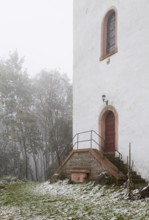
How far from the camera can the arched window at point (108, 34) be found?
46.8ft

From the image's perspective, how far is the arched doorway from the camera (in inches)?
526

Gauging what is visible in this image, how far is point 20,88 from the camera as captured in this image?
2622cm

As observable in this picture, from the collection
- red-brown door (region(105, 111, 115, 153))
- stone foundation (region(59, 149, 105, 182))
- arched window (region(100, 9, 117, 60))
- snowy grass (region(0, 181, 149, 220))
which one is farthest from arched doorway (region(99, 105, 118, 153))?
snowy grass (region(0, 181, 149, 220))

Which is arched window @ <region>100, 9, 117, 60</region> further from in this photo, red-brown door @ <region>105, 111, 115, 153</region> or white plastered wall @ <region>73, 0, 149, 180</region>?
red-brown door @ <region>105, 111, 115, 153</region>

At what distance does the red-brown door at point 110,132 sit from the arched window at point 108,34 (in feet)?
→ 9.75

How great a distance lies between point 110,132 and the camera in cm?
1388

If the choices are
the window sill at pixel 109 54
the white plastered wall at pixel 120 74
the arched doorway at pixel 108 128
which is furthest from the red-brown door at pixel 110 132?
the window sill at pixel 109 54

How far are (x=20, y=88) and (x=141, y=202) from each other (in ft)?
64.9

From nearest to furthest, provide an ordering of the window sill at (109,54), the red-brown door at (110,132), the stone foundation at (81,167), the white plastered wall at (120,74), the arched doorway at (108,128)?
the white plastered wall at (120,74) < the stone foundation at (81,167) < the arched doorway at (108,128) < the window sill at (109,54) < the red-brown door at (110,132)

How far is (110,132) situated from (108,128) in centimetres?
26

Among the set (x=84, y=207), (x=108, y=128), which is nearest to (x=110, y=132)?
(x=108, y=128)

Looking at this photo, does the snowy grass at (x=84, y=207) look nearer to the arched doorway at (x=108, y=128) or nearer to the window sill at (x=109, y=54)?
the arched doorway at (x=108, y=128)

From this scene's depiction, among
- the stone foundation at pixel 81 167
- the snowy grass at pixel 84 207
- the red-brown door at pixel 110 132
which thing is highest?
the red-brown door at pixel 110 132

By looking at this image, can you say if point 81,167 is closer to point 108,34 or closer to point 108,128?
point 108,128
